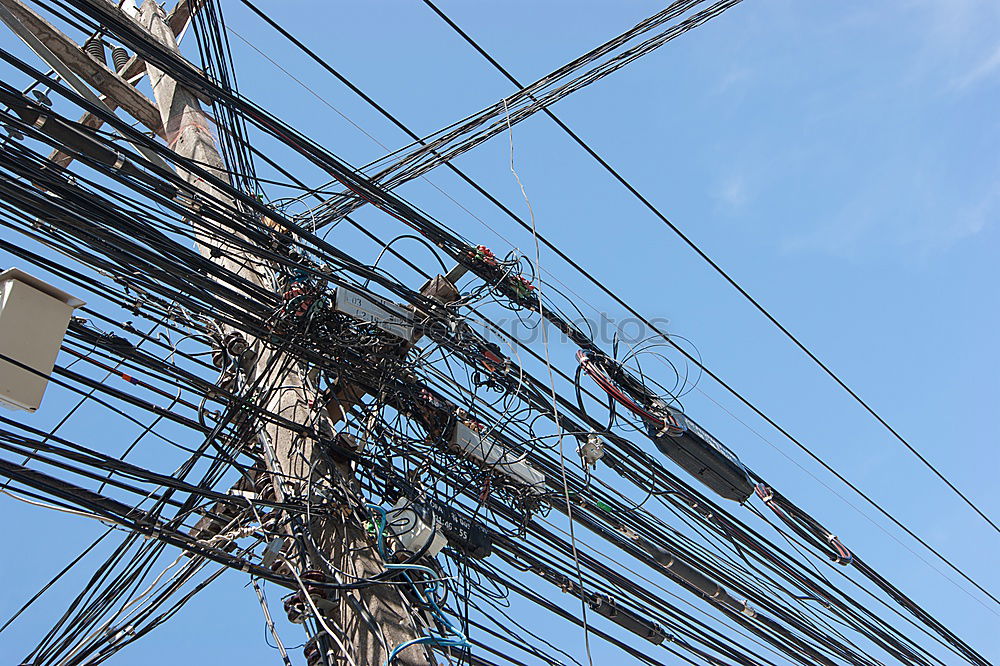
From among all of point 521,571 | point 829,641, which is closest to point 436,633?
point 521,571

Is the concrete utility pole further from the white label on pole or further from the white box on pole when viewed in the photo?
the white box on pole

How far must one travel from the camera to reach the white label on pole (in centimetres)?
415

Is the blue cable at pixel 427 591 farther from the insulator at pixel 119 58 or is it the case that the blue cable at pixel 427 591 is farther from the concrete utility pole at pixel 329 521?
the insulator at pixel 119 58

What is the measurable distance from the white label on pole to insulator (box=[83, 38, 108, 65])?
8.24ft

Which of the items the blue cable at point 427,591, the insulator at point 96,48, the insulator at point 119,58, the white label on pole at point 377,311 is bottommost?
the blue cable at point 427,591

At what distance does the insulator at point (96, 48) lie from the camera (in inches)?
222

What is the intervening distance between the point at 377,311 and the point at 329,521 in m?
0.87

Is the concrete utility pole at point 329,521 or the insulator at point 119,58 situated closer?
the concrete utility pole at point 329,521

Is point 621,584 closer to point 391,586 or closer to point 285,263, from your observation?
point 391,586

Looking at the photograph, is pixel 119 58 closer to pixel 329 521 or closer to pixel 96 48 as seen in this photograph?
pixel 96 48

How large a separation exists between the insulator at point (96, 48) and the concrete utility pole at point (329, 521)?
4.64 feet

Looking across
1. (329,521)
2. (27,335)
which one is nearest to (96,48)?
(27,335)

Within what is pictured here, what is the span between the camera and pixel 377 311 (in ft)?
13.9

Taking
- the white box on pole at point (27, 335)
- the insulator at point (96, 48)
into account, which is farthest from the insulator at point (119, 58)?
the white box on pole at point (27, 335)
